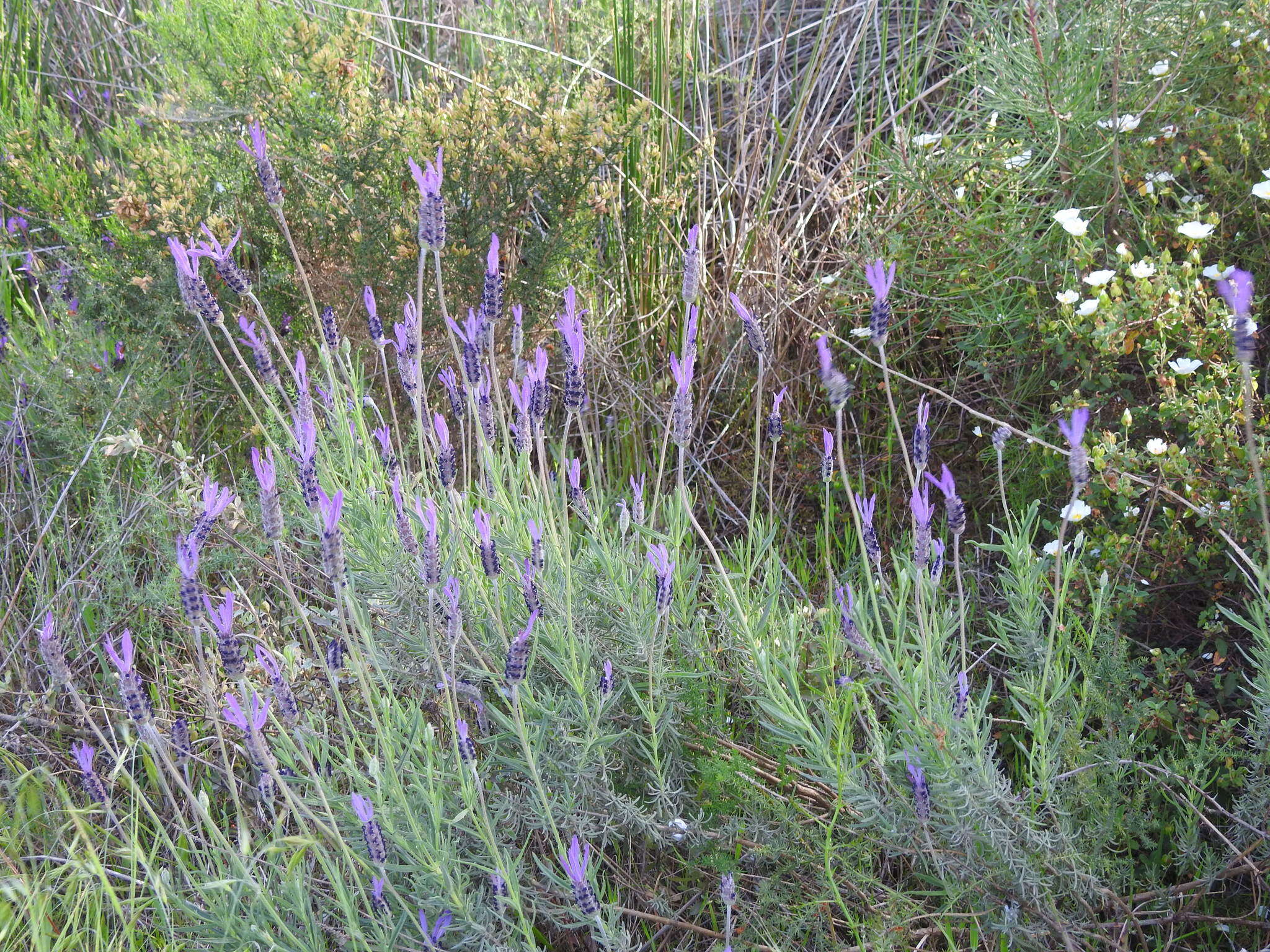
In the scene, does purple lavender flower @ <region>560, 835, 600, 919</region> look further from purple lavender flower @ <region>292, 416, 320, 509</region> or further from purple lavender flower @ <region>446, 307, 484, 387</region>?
purple lavender flower @ <region>446, 307, 484, 387</region>

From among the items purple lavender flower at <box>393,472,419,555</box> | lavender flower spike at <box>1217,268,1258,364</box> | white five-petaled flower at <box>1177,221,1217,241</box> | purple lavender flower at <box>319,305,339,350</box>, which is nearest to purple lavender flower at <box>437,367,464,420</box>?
purple lavender flower at <box>319,305,339,350</box>

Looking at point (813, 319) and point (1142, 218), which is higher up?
point (1142, 218)

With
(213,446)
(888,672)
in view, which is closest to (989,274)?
(888,672)

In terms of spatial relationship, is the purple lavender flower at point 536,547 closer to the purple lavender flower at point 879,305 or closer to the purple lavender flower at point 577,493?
the purple lavender flower at point 577,493

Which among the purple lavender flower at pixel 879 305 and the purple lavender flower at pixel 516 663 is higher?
the purple lavender flower at pixel 879 305

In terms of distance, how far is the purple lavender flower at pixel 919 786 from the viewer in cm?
138

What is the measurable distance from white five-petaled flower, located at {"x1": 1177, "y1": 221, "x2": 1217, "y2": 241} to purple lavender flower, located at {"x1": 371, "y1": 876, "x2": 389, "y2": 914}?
1.80 m

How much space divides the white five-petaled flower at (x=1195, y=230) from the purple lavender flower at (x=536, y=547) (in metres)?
1.37

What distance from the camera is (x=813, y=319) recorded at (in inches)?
117

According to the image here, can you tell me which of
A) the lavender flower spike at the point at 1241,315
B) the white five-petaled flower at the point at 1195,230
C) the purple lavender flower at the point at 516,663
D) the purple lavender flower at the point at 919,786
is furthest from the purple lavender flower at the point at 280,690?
the white five-petaled flower at the point at 1195,230

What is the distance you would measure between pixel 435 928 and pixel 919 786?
62 centimetres

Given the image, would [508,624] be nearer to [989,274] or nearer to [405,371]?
[405,371]

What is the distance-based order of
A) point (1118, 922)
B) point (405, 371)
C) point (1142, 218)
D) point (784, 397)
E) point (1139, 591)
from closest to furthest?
1. point (1118, 922)
2. point (405, 371)
3. point (1139, 591)
4. point (1142, 218)
5. point (784, 397)

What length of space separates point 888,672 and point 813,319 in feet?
5.74
